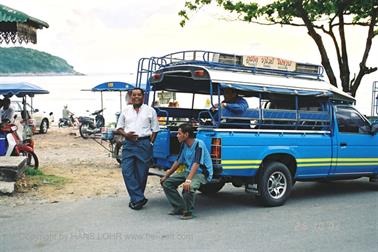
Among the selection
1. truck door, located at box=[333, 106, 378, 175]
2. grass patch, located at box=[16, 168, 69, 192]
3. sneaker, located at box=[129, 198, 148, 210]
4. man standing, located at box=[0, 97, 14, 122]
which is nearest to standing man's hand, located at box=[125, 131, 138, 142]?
sneaker, located at box=[129, 198, 148, 210]

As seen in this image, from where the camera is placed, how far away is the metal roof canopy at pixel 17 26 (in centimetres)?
841

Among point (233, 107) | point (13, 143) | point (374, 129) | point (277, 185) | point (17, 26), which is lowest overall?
point (277, 185)

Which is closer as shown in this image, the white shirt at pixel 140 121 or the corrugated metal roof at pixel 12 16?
the white shirt at pixel 140 121

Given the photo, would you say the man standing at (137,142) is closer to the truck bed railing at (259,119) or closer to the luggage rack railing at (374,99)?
the truck bed railing at (259,119)

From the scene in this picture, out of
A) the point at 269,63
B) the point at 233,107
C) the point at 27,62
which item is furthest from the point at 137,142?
the point at 27,62

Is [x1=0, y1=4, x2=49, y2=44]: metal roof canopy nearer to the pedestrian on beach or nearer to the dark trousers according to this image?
the pedestrian on beach

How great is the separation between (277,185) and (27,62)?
58.5 meters

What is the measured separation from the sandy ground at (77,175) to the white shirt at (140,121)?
1657mm

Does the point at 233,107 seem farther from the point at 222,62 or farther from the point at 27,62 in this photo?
the point at 27,62

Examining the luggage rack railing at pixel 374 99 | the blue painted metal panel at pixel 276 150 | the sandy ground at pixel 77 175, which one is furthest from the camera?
the luggage rack railing at pixel 374 99

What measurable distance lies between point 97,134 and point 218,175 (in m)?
11.2

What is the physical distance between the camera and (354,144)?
329 inches

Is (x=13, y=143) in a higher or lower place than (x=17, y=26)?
lower

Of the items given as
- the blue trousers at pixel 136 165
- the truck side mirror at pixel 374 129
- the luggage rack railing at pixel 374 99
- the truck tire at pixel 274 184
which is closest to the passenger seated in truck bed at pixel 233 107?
the truck tire at pixel 274 184
